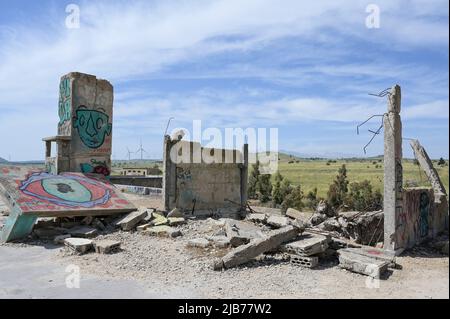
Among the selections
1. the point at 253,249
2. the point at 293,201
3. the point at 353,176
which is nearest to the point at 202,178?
the point at 253,249

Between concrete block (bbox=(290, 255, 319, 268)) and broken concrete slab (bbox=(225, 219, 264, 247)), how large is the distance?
5.02ft

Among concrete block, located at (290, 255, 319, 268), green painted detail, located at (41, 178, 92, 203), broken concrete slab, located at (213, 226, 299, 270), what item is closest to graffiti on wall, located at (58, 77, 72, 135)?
green painted detail, located at (41, 178, 92, 203)

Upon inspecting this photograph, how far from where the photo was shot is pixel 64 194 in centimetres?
1241

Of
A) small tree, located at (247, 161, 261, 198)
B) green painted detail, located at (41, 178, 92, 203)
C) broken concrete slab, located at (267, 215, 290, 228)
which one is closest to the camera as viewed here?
broken concrete slab, located at (267, 215, 290, 228)

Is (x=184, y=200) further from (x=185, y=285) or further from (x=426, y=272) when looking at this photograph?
(x=426, y=272)

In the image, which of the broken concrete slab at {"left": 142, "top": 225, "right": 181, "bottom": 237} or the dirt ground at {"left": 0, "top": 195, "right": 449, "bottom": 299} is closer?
the dirt ground at {"left": 0, "top": 195, "right": 449, "bottom": 299}

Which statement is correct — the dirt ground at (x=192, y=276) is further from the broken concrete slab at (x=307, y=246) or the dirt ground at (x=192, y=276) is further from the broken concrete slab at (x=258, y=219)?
the broken concrete slab at (x=258, y=219)

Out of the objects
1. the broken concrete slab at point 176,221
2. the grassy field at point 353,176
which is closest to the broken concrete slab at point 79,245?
the broken concrete slab at point 176,221

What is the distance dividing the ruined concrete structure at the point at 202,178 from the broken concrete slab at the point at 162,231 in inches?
83.3

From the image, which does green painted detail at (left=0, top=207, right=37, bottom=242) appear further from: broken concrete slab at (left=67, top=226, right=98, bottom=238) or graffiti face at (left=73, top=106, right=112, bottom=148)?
graffiti face at (left=73, top=106, right=112, bottom=148)

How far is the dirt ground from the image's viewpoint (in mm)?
6777

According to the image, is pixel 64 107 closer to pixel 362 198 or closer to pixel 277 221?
pixel 277 221

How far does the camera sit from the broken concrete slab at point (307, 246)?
8.48 metres
